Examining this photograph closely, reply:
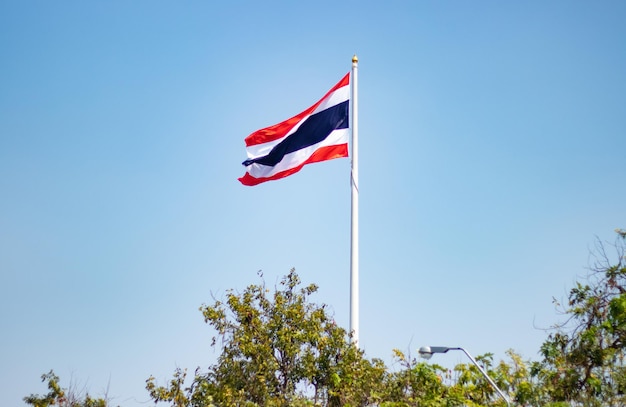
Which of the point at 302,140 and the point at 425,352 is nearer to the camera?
the point at 425,352

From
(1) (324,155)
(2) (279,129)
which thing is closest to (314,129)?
(1) (324,155)

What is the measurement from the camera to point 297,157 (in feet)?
67.6

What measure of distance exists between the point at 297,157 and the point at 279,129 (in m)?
1.39

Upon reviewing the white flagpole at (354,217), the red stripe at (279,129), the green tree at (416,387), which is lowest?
the green tree at (416,387)

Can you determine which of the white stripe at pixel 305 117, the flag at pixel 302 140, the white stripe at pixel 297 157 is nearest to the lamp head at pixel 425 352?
the flag at pixel 302 140

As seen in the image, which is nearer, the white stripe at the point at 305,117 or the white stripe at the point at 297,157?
the white stripe at the point at 297,157

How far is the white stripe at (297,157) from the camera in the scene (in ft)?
66.4

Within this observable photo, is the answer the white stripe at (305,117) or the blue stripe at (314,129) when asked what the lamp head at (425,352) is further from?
the white stripe at (305,117)

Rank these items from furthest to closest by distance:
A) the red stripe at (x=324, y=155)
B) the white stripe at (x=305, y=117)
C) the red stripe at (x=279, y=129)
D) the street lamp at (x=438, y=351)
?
the red stripe at (x=279, y=129) → the white stripe at (x=305, y=117) → the red stripe at (x=324, y=155) → the street lamp at (x=438, y=351)

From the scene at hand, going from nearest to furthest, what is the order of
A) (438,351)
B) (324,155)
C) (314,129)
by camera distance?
(438,351)
(324,155)
(314,129)

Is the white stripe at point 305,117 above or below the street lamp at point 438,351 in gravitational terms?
above

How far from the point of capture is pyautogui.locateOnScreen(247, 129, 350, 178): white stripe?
66.4 feet

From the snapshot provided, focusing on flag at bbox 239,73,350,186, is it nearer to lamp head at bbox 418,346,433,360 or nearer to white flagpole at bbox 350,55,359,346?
white flagpole at bbox 350,55,359,346

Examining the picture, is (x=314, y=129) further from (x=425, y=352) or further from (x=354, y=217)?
(x=425, y=352)
